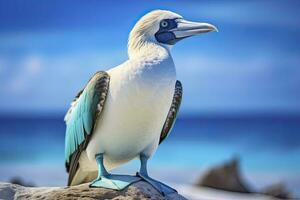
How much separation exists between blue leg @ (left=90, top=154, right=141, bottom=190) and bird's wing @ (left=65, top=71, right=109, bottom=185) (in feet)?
0.25

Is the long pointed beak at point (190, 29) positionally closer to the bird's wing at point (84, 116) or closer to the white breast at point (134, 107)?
the white breast at point (134, 107)

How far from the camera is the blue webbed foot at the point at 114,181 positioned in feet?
6.23

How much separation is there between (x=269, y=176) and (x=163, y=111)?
11.3 feet

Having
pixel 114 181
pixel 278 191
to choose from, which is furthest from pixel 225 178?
pixel 114 181

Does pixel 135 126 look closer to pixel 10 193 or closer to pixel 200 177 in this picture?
pixel 10 193

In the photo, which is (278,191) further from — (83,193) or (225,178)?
(83,193)

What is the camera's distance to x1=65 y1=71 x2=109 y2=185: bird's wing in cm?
191

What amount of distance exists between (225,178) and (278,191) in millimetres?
→ 318

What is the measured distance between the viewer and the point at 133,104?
186 centimetres

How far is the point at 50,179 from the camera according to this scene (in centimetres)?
435

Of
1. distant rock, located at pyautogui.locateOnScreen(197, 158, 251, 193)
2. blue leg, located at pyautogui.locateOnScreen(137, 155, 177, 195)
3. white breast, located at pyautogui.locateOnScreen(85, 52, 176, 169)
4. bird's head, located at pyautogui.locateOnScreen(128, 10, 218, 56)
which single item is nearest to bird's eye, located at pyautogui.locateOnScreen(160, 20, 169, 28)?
bird's head, located at pyautogui.locateOnScreen(128, 10, 218, 56)

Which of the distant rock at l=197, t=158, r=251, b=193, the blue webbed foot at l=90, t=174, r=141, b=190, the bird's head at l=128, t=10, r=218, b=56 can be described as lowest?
the distant rock at l=197, t=158, r=251, b=193

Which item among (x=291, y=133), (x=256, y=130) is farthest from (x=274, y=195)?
(x=256, y=130)

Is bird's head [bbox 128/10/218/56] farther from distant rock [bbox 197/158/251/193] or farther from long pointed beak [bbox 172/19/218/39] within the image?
distant rock [bbox 197/158/251/193]
